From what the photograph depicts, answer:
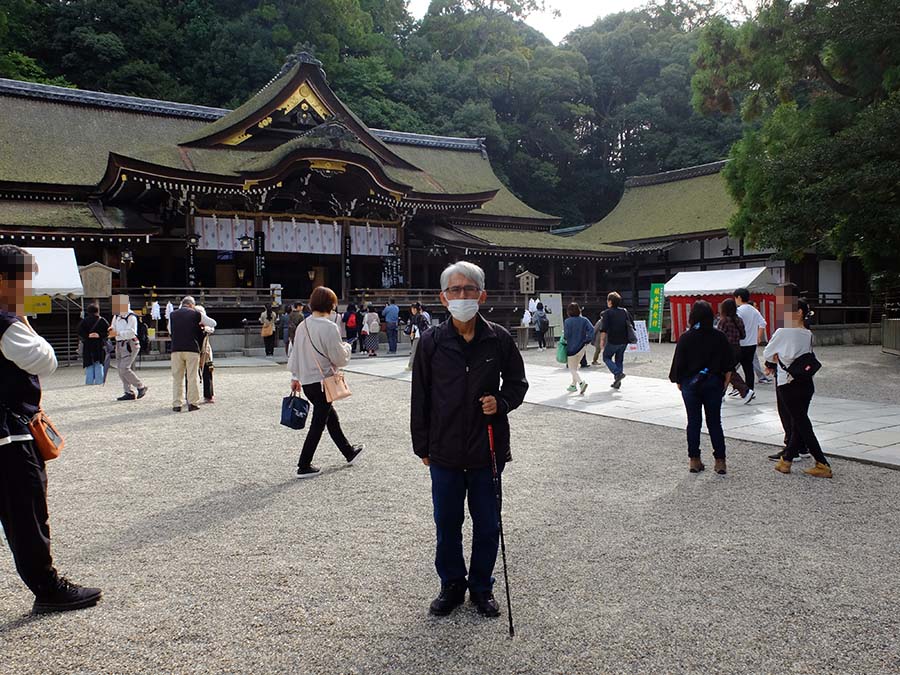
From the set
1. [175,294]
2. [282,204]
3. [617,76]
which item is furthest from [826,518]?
[617,76]

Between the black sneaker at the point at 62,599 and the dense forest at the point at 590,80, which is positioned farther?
the dense forest at the point at 590,80

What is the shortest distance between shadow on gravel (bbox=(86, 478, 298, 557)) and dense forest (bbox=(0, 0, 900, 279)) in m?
11.9

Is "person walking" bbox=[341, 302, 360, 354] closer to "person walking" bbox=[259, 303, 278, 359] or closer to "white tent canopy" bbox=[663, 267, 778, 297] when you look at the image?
"person walking" bbox=[259, 303, 278, 359]

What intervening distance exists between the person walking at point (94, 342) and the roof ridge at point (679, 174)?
26.1 m

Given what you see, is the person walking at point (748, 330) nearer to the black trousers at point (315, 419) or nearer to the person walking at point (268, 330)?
the black trousers at point (315, 419)

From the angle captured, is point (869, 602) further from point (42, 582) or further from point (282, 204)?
point (282, 204)

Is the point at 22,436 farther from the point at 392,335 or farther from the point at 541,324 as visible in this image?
the point at 541,324

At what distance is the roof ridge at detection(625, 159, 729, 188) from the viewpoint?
29.4 meters

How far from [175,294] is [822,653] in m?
18.6

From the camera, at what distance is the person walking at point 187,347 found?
8.20 m

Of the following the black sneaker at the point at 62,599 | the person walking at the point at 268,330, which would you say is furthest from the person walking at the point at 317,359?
the person walking at the point at 268,330

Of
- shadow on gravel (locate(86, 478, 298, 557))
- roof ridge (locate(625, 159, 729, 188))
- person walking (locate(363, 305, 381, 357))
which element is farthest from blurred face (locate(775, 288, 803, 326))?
roof ridge (locate(625, 159, 729, 188))

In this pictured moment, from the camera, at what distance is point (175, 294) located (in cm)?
1838

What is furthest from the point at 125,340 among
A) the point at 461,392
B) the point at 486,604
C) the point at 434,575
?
the point at 486,604
